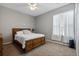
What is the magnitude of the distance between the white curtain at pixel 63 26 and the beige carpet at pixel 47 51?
0.55 ft

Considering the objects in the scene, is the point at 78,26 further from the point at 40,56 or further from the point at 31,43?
the point at 31,43

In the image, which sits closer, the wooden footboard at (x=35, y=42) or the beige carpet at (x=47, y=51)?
the beige carpet at (x=47, y=51)

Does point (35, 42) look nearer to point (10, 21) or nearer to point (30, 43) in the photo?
point (30, 43)

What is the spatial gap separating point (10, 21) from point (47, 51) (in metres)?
1.00

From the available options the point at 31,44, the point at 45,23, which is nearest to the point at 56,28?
the point at 45,23

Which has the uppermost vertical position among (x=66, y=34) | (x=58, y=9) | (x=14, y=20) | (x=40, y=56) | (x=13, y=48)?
(x=58, y=9)

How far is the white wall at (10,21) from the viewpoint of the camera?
1.54m

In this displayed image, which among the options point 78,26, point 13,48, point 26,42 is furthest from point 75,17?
point 13,48

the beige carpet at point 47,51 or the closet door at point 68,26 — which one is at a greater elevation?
the closet door at point 68,26

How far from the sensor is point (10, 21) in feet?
5.29

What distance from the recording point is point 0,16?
152 centimetres

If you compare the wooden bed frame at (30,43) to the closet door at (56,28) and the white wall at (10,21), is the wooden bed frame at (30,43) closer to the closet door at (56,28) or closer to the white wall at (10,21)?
the white wall at (10,21)

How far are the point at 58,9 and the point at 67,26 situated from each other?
388mm

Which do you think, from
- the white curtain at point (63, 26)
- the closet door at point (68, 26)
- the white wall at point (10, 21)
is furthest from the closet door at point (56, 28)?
the white wall at point (10, 21)
